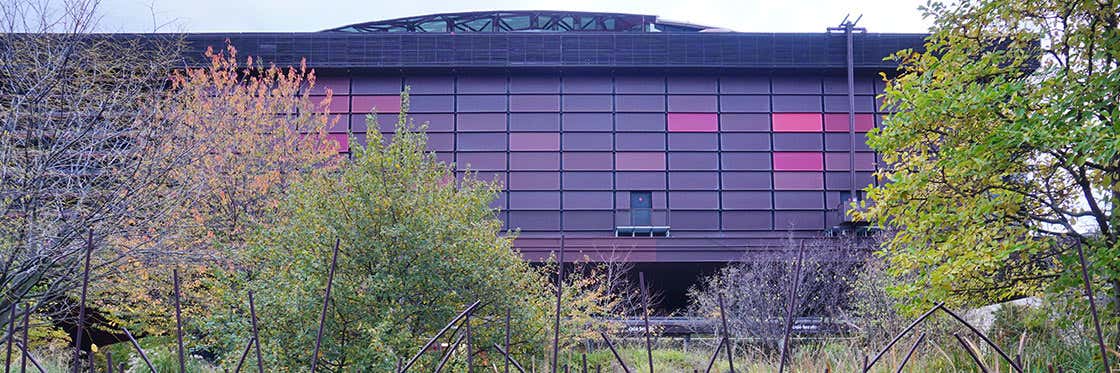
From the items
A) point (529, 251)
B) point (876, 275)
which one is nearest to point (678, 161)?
point (529, 251)

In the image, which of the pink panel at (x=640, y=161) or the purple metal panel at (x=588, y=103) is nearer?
the pink panel at (x=640, y=161)

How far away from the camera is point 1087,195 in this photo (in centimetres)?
1060

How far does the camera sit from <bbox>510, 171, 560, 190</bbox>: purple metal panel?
3466 centimetres

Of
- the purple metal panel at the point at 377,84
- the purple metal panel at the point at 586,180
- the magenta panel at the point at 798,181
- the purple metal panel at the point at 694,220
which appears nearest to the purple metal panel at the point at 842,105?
the magenta panel at the point at 798,181

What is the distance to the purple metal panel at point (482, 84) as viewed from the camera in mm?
35156

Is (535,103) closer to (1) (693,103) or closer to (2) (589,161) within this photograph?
(2) (589,161)

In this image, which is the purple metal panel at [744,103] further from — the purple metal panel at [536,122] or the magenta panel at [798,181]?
the purple metal panel at [536,122]

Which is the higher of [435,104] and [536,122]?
[435,104]

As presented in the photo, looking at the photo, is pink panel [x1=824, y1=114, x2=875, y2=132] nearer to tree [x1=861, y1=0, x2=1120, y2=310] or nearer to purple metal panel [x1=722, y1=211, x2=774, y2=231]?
purple metal panel [x1=722, y1=211, x2=774, y2=231]

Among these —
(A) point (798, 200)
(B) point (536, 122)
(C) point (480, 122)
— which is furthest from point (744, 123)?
(C) point (480, 122)

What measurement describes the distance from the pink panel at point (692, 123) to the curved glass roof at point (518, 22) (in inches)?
186

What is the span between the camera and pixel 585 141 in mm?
35031

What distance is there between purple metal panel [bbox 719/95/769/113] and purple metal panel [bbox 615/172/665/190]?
3.35 metres

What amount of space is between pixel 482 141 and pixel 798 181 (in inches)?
437
